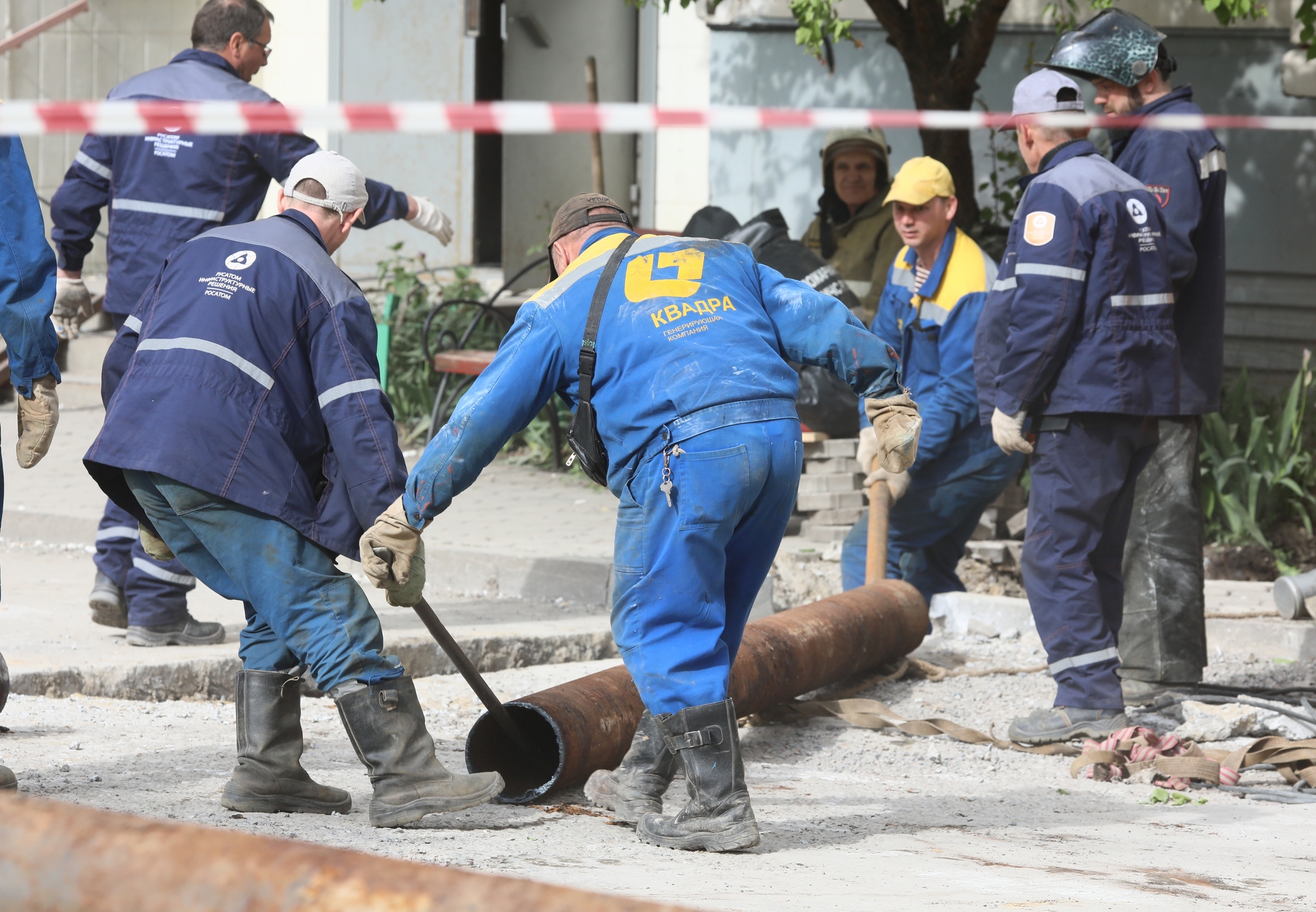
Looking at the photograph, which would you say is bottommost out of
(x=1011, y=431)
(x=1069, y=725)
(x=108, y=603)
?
(x=1069, y=725)

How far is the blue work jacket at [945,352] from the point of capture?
5625mm

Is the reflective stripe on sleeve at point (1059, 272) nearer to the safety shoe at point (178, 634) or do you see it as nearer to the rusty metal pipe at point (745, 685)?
the rusty metal pipe at point (745, 685)

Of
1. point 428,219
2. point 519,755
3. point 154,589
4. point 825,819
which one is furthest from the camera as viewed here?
point 428,219

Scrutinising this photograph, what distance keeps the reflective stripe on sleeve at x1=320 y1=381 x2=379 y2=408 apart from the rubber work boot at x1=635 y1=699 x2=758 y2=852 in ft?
3.50

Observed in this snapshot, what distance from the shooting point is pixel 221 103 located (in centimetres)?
505

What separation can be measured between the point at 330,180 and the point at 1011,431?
7.44ft

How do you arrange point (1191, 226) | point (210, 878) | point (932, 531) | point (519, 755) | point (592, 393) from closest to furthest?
1. point (210, 878)
2. point (592, 393)
3. point (519, 755)
4. point (1191, 226)
5. point (932, 531)

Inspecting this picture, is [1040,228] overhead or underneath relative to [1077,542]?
overhead

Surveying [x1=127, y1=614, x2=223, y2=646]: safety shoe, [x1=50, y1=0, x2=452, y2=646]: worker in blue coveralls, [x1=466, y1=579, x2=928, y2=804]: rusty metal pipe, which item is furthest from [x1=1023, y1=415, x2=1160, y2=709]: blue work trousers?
[x1=127, y1=614, x2=223, y2=646]: safety shoe

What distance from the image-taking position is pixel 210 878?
112 centimetres

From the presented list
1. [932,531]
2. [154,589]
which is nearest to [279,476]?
[154,589]

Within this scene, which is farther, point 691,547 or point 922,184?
point 922,184

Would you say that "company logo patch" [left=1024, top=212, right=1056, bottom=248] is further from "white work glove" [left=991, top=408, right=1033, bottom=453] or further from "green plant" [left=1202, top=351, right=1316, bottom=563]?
"green plant" [left=1202, top=351, right=1316, bottom=563]

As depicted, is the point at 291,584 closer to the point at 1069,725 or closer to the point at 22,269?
the point at 22,269
